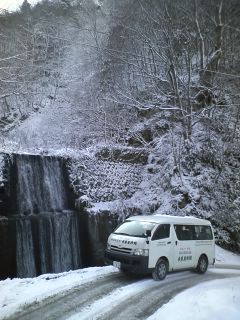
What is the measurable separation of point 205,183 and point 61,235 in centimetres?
951

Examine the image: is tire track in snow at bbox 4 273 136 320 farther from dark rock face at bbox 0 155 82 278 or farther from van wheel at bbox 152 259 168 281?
dark rock face at bbox 0 155 82 278

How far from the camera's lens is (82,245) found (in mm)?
18828

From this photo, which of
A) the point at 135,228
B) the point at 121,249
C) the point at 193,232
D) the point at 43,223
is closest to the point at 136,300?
the point at 121,249

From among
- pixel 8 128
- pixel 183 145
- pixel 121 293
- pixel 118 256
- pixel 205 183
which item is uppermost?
pixel 8 128

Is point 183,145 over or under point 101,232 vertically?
over

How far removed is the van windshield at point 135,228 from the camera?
1284 cm

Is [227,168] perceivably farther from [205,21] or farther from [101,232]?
[205,21]

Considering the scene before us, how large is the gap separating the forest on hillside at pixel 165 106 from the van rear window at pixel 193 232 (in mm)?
6126

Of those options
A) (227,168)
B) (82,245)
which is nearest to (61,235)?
(82,245)

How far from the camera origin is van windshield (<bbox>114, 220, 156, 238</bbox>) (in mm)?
12844

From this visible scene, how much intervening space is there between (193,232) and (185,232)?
0.63 meters

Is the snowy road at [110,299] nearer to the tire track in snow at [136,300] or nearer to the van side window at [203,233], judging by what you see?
the tire track in snow at [136,300]

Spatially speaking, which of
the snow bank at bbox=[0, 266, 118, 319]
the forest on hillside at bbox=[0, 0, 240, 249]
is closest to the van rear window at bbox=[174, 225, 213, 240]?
the snow bank at bbox=[0, 266, 118, 319]

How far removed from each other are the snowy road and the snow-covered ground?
0.27ft
